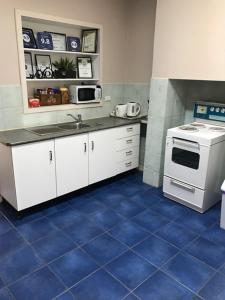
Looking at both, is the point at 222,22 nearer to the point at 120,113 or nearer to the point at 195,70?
the point at 195,70

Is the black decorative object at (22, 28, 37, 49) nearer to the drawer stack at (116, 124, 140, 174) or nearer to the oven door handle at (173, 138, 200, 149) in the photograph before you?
the drawer stack at (116, 124, 140, 174)

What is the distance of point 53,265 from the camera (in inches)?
77.8

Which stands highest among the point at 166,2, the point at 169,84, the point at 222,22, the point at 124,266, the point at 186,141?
the point at 166,2

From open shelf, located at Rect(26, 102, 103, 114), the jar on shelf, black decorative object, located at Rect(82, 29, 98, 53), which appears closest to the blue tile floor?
open shelf, located at Rect(26, 102, 103, 114)

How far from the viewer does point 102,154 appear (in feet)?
10.2

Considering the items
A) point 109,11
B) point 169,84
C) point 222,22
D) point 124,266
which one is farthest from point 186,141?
point 109,11

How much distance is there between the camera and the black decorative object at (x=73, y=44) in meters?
3.16

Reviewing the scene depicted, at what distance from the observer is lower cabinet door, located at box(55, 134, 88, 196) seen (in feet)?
8.83

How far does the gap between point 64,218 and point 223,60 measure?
7.31 ft

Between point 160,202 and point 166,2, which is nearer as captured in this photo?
point 166,2

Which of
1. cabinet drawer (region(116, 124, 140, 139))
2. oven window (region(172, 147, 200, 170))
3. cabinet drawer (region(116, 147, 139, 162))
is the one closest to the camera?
oven window (region(172, 147, 200, 170))

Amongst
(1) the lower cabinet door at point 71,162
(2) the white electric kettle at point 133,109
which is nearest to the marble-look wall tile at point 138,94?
(2) the white electric kettle at point 133,109

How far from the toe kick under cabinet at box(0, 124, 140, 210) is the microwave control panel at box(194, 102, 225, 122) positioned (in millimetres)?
825

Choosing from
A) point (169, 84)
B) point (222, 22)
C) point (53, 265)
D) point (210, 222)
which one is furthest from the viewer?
point (169, 84)
